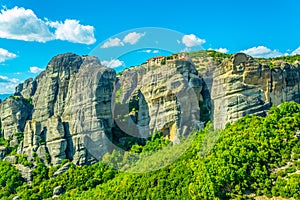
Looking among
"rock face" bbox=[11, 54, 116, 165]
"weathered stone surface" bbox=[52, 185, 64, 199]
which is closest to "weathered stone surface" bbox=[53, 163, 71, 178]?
"rock face" bbox=[11, 54, 116, 165]

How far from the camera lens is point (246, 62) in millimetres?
20953

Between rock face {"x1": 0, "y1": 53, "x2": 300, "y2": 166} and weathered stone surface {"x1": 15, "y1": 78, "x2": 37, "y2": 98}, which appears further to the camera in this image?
weathered stone surface {"x1": 15, "y1": 78, "x2": 37, "y2": 98}

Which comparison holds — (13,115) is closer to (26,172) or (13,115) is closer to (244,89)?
(26,172)

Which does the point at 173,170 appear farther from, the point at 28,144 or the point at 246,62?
the point at 28,144

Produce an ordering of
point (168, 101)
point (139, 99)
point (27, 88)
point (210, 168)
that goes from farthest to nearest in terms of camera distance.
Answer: point (27, 88) → point (139, 99) → point (168, 101) → point (210, 168)

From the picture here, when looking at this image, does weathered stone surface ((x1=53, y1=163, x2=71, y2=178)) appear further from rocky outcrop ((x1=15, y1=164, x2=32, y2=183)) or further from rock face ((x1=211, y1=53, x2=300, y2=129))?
rock face ((x1=211, y1=53, x2=300, y2=129))

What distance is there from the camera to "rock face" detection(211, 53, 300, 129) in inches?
818

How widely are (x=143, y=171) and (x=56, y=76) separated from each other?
13.1 meters

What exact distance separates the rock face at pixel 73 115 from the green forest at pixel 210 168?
1.77 meters

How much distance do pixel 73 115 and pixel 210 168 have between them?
12960 millimetres

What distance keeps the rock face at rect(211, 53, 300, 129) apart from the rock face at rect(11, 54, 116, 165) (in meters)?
8.70

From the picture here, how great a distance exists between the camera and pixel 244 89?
68.2 feet

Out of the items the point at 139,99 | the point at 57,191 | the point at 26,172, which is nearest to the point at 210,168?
the point at 139,99

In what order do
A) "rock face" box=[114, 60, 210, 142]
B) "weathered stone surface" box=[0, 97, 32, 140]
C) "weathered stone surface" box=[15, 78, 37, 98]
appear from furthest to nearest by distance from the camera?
"weathered stone surface" box=[15, 78, 37, 98], "weathered stone surface" box=[0, 97, 32, 140], "rock face" box=[114, 60, 210, 142]
